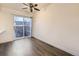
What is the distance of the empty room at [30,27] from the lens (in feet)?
3.78

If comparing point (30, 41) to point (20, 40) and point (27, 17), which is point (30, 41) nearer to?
point (20, 40)

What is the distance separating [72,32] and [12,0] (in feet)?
6.42

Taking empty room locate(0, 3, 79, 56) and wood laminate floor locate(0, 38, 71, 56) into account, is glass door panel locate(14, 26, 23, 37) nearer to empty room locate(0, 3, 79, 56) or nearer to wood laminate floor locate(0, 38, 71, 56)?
empty room locate(0, 3, 79, 56)

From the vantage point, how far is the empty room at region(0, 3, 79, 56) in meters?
1.15

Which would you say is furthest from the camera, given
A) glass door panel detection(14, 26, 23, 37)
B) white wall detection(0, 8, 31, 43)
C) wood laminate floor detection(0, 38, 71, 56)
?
wood laminate floor detection(0, 38, 71, 56)

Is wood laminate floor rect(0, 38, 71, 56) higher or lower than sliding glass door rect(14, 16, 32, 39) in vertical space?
lower

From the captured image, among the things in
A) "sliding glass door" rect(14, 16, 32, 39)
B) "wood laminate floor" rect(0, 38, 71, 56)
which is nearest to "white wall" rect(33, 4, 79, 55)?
"wood laminate floor" rect(0, 38, 71, 56)

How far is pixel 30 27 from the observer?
1.37 m

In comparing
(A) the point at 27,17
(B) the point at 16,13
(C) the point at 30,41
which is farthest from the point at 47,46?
(B) the point at 16,13

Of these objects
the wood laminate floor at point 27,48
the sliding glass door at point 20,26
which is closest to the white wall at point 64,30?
the wood laminate floor at point 27,48

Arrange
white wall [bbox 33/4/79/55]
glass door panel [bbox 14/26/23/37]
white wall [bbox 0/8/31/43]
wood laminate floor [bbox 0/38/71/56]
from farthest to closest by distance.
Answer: white wall [bbox 33/4/79/55] < wood laminate floor [bbox 0/38/71/56] < glass door panel [bbox 14/26/23/37] < white wall [bbox 0/8/31/43]

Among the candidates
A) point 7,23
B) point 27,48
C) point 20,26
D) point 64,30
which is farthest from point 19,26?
point 64,30

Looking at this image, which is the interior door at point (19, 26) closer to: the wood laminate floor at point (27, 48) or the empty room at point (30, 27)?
the empty room at point (30, 27)

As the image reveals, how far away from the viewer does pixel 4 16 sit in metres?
1.12
